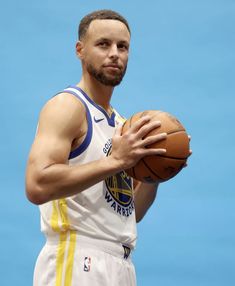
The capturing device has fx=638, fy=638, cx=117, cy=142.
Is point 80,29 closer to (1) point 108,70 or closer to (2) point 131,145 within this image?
(1) point 108,70

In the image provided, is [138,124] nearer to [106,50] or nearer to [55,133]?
[55,133]

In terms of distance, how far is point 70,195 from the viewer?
368 centimetres

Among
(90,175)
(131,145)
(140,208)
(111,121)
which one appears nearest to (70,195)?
(90,175)

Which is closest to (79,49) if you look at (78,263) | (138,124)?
(138,124)

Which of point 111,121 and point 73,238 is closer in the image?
A: point 73,238

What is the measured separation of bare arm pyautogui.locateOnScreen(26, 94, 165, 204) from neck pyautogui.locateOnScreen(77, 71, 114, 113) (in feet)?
2.08

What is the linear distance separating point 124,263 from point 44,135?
1020 mm

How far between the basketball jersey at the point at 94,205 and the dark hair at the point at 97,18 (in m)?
0.49

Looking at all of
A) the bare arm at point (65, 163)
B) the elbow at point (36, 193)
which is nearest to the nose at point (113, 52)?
the bare arm at point (65, 163)

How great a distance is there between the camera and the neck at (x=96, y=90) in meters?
4.29

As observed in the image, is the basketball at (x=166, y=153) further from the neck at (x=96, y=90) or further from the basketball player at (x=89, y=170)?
the neck at (x=96, y=90)

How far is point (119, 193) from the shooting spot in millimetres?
4145

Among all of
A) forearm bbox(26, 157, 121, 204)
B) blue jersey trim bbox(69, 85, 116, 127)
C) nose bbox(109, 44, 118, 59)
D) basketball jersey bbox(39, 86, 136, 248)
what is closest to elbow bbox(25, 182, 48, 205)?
forearm bbox(26, 157, 121, 204)

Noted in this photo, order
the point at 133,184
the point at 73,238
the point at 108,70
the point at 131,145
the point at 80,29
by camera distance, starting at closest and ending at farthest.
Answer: the point at 131,145 → the point at 73,238 → the point at 108,70 → the point at 80,29 → the point at 133,184
